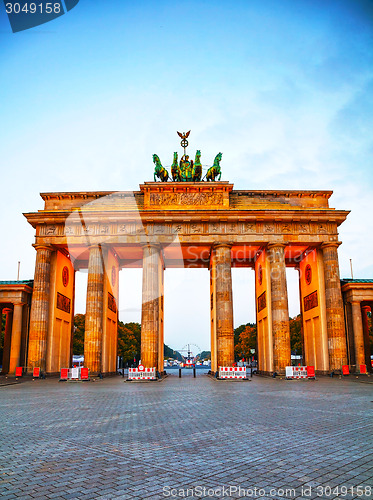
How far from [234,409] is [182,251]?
29.8 metres

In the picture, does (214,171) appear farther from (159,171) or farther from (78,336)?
(78,336)

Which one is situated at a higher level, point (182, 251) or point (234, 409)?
point (182, 251)

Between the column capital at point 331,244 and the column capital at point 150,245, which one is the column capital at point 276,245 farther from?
the column capital at point 150,245

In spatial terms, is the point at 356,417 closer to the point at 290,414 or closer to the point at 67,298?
the point at 290,414

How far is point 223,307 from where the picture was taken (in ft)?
125

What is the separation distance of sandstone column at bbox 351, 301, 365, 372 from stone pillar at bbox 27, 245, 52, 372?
28.7 meters

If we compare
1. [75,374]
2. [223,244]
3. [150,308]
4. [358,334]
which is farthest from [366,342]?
[75,374]

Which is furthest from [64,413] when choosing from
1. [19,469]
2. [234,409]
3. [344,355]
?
[344,355]

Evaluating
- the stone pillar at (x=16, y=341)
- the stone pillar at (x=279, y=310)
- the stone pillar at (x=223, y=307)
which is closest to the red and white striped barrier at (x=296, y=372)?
the stone pillar at (x=279, y=310)

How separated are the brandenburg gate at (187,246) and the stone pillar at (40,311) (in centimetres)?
9

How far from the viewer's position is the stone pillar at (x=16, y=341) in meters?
39.5

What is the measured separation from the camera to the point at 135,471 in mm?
6977

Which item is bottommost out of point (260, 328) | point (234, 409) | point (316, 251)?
point (234, 409)

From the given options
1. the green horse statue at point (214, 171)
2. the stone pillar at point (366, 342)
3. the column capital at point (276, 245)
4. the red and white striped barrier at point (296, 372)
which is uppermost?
the green horse statue at point (214, 171)
